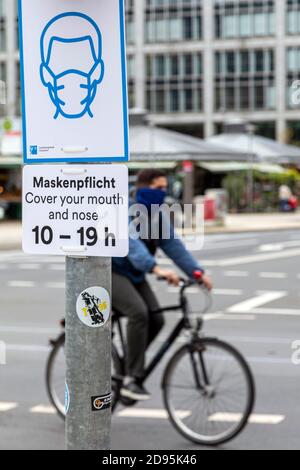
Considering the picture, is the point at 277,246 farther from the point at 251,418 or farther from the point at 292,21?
the point at 292,21

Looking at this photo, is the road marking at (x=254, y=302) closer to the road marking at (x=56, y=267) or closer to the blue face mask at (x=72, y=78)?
the road marking at (x=56, y=267)

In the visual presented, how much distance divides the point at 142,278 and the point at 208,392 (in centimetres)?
91

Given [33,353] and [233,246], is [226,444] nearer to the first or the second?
[33,353]

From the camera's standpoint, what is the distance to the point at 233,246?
2783cm

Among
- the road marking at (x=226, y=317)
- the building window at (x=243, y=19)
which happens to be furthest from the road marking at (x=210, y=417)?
the building window at (x=243, y=19)

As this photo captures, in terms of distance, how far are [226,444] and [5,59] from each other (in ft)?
247

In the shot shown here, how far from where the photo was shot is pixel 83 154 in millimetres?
3135

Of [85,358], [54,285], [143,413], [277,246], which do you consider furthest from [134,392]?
[277,246]

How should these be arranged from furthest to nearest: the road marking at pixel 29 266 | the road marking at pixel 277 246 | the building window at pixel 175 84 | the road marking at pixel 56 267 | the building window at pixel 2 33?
1. the building window at pixel 175 84
2. the building window at pixel 2 33
3. the road marking at pixel 277 246
4. the road marking at pixel 29 266
5. the road marking at pixel 56 267

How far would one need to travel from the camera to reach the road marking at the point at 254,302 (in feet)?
44.5

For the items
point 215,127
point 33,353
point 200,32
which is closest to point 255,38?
point 200,32

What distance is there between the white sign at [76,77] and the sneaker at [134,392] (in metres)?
Result: 4.16

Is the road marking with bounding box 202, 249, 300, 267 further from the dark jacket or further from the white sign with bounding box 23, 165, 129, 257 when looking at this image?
the white sign with bounding box 23, 165, 129, 257
